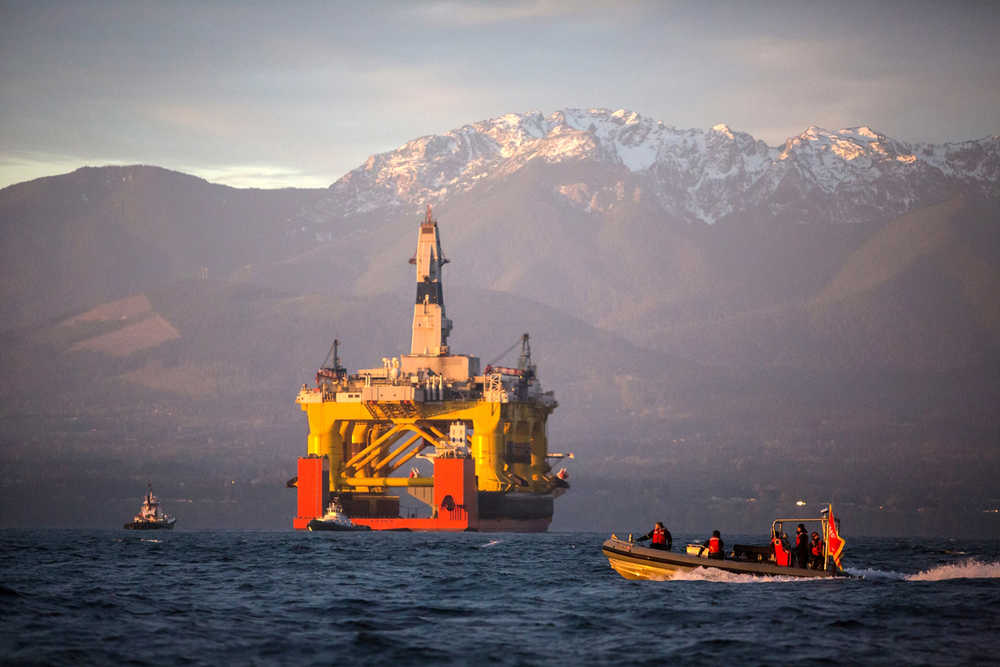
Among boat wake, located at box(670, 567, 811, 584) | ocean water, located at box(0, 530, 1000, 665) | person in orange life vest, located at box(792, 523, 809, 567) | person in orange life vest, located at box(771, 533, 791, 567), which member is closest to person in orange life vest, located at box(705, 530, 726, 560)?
boat wake, located at box(670, 567, 811, 584)

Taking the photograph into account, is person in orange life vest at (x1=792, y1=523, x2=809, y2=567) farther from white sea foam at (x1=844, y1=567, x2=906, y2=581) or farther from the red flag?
white sea foam at (x1=844, y1=567, x2=906, y2=581)

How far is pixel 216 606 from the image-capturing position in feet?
197

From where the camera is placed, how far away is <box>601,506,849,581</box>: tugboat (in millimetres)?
65625

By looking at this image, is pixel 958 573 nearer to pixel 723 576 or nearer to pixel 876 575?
pixel 876 575

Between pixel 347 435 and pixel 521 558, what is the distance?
5318 centimetres

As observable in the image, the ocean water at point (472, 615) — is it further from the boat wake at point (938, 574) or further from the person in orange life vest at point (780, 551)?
the person in orange life vest at point (780, 551)

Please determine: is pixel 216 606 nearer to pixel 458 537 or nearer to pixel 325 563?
pixel 325 563

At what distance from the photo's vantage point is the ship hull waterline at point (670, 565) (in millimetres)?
65688

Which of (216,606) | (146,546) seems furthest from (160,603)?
(146,546)

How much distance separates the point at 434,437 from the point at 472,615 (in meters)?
87.7

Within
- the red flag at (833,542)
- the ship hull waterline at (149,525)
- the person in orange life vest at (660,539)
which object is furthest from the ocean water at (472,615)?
the ship hull waterline at (149,525)

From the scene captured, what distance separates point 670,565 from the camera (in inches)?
2640

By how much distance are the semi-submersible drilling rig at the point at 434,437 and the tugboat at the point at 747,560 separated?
6703cm

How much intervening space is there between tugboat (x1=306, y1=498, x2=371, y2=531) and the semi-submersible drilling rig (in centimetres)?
119
